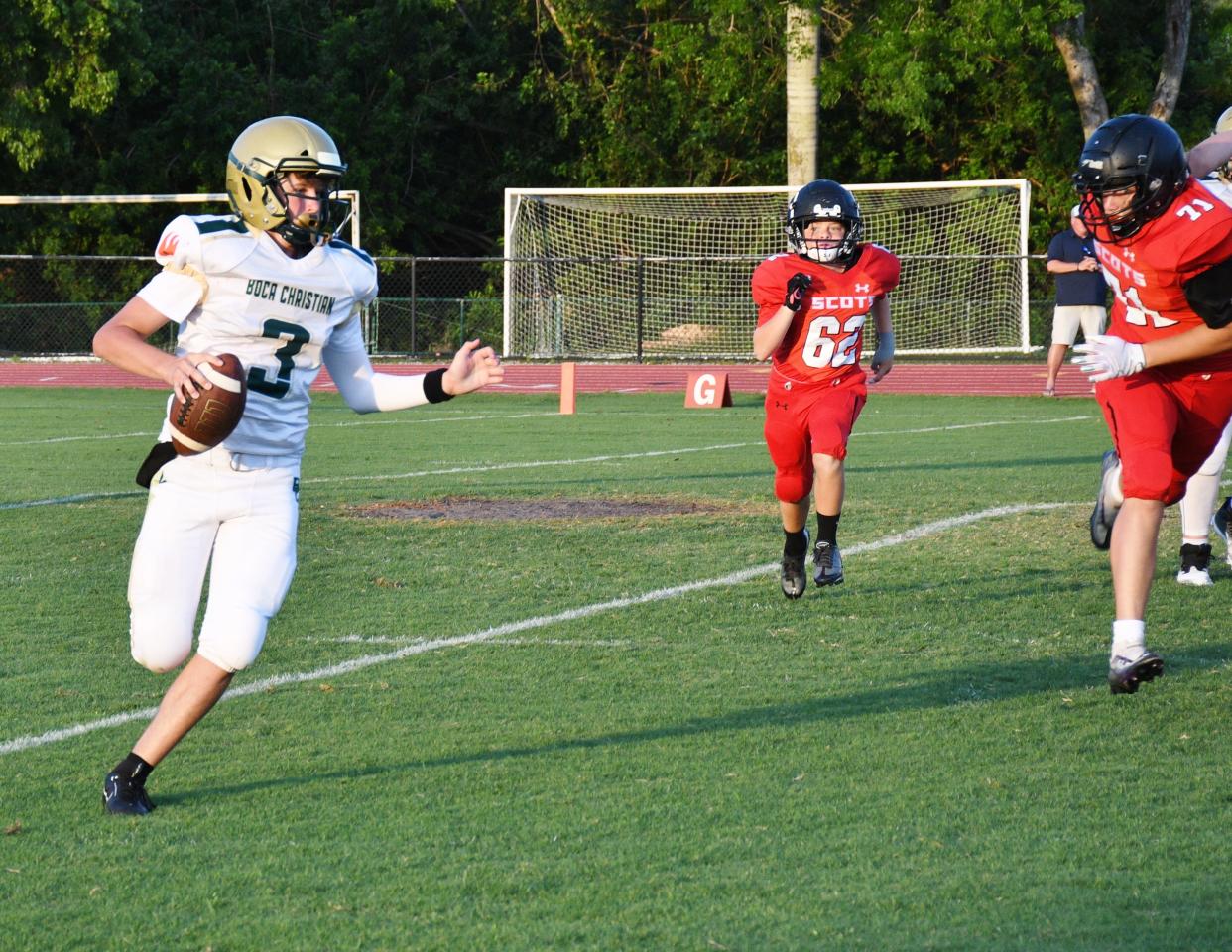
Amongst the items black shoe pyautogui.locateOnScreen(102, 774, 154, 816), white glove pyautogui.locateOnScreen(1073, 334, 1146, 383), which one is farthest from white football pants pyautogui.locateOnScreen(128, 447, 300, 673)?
white glove pyautogui.locateOnScreen(1073, 334, 1146, 383)

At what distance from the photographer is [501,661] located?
18.9 ft

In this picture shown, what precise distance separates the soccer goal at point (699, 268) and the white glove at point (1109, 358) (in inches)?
782

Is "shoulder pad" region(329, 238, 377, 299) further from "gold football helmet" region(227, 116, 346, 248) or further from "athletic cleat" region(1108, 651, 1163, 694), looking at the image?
"athletic cleat" region(1108, 651, 1163, 694)

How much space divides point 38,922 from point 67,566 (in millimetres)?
4584

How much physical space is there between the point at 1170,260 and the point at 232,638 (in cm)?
293

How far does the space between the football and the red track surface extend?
16.8m

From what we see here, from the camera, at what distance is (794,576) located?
6953 millimetres

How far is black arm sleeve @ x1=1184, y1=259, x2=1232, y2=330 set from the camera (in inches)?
198

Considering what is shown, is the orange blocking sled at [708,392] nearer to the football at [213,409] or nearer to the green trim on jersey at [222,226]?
the green trim on jersey at [222,226]

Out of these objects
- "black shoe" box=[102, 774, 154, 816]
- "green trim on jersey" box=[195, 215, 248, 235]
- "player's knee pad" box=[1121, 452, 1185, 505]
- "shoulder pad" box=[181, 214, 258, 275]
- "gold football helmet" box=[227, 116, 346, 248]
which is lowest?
"black shoe" box=[102, 774, 154, 816]

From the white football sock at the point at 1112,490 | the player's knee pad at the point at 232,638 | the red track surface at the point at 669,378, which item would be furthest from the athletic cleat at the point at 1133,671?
the red track surface at the point at 669,378

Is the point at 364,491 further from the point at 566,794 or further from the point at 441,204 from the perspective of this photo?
the point at 441,204

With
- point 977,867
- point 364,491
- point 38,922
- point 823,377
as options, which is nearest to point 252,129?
point 38,922

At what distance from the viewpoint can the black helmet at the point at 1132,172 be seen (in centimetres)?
514
